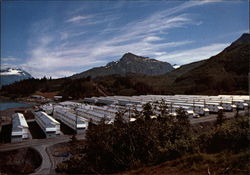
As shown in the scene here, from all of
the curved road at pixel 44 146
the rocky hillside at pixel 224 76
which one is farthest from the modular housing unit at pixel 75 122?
the rocky hillside at pixel 224 76

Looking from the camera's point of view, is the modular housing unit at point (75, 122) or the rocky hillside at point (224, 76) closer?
the modular housing unit at point (75, 122)

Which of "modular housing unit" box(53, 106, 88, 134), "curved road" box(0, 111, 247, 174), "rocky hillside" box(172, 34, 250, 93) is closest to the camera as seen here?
"curved road" box(0, 111, 247, 174)

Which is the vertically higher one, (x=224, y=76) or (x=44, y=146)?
(x=224, y=76)

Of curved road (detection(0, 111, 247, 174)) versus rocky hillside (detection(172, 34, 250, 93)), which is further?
rocky hillside (detection(172, 34, 250, 93))

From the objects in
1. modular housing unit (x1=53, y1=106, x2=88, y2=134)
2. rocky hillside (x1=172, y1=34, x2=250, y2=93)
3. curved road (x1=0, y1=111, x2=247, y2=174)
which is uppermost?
rocky hillside (x1=172, y1=34, x2=250, y2=93)

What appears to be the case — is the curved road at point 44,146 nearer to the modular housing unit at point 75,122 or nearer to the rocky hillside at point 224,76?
the modular housing unit at point 75,122

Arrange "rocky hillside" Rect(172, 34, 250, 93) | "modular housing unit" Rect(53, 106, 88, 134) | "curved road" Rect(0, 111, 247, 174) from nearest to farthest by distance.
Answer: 1. "curved road" Rect(0, 111, 247, 174)
2. "modular housing unit" Rect(53, 106, 88, 134)
3. "rocky hillside" Rect(172, 34, 250, 93)

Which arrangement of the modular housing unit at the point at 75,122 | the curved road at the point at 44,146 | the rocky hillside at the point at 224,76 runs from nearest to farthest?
the curved road at the point at 44,146
the modular housing unit at the point at 75,122
the rocky hillside at the point at 224,76

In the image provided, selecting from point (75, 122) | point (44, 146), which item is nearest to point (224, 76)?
point (75, 122)

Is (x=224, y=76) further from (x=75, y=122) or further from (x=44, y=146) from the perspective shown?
(x=44, y=146)

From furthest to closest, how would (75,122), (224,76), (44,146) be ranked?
(224,76) < (75,122) < (44,146)

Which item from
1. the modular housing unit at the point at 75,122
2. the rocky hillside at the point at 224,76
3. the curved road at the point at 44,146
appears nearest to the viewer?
the curved road at the point at 44,146

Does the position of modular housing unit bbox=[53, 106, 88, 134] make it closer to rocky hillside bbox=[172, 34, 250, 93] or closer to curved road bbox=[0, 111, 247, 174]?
curved road bbox=[0, 111, 247, 174]

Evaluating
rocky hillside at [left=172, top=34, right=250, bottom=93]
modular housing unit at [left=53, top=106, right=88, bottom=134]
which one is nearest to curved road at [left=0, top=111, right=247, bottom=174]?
modular housing unit at [left=53, top=106, right=88, bottom=134]
